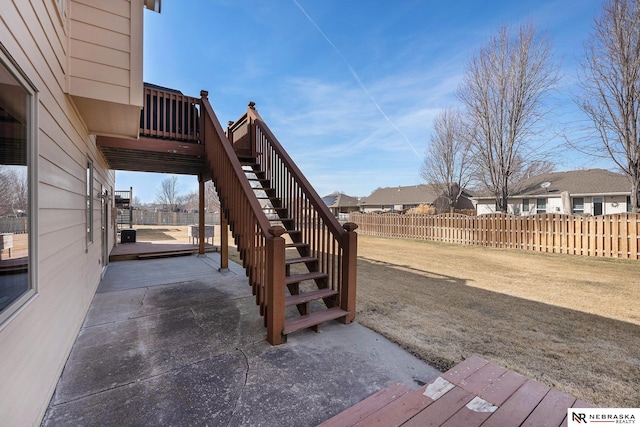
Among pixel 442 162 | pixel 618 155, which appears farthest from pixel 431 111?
pixel 618 155

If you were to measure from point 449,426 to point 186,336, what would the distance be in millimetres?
2712

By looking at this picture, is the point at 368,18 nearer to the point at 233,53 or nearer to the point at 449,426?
the point at 233,53

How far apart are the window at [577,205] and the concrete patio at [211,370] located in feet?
68.9

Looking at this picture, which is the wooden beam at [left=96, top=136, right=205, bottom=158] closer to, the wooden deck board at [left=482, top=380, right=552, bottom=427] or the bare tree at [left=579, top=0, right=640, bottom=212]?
the wooden deck board at [left=482, top=380, right=552, bottom=427]

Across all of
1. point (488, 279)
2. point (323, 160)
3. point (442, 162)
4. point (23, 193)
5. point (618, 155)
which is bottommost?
point (488, 279)

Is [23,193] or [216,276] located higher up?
[23,193]

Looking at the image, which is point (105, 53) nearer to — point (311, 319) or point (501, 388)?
point (311, 319)

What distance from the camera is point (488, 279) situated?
579 cm

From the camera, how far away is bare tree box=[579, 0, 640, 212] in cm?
771

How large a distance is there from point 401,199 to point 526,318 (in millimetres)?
30120

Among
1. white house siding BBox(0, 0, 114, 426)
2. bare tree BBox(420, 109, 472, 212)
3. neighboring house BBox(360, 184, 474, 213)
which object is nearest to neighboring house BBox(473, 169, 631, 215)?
bare tree BBox(420, 109, 472, 212)

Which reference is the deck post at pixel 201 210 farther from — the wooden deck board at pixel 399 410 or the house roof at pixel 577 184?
the house roof at pixel 577 184

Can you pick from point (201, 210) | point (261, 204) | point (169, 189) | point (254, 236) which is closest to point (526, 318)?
point (254, 236)

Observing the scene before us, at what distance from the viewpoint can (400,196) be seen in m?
33.3
